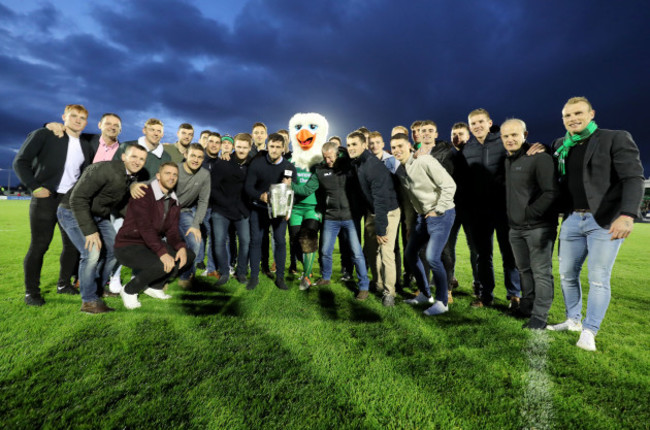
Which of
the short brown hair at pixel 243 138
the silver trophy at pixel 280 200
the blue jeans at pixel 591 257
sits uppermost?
the short brown hair at pixel 243 138

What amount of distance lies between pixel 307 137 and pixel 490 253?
3250 mm

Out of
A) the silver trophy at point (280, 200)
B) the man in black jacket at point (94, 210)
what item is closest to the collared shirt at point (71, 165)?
→ the man in black jacket at point (94, 210)

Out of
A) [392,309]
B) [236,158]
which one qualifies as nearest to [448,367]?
[392,309]

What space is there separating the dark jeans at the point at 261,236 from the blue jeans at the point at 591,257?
11.1ft

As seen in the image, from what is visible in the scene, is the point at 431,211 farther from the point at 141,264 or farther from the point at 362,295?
the point at 141,264

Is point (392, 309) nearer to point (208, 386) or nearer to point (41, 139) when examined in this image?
point (208, 386)

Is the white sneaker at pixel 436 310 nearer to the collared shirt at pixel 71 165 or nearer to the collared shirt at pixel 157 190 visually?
the collared shirt at pixel 157 190

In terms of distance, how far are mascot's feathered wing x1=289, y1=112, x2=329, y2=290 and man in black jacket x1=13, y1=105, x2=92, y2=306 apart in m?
2.90

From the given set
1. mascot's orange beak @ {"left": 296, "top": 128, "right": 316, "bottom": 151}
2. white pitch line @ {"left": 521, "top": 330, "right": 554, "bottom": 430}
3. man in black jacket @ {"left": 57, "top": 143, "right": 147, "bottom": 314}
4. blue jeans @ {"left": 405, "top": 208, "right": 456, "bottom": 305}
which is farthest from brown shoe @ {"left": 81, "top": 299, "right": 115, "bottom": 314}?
white pitch line @ {"left": 521, "top": 330, "right": 554, "bottom": 430}

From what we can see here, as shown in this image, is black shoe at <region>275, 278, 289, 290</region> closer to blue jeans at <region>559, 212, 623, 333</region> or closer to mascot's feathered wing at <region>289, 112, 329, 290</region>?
mascot's feathered wing at <region>289, 112, 329, 290</region>

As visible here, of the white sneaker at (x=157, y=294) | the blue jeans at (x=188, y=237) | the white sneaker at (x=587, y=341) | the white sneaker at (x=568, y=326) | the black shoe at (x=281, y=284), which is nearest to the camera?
the white sneaker at (x=587, y=341)

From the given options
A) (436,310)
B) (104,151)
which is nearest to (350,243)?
(436,310)

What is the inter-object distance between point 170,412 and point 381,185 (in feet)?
10.3

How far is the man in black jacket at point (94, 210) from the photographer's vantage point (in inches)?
132
